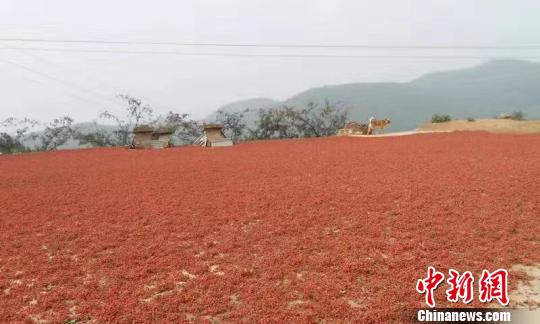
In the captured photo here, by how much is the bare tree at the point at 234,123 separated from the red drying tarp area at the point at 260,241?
32.0 meters

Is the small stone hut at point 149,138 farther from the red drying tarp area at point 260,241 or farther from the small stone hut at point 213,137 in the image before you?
the red drying tarp area at point 260,241

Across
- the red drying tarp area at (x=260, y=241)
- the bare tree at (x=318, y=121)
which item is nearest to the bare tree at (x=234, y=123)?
the bare tree at (x=318, y=121)

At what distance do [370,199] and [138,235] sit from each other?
17.8 ft

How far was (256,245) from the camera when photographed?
726 centimetres

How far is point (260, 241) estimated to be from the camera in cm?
745

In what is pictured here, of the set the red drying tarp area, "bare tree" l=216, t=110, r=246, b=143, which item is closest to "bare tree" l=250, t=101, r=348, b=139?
"bare tree" l=216, t=110, r=246, b=143

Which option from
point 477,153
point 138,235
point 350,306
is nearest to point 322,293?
point 350,306

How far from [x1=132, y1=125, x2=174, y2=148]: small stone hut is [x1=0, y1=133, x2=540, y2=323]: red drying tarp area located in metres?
17.2

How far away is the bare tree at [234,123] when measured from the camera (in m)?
45.9

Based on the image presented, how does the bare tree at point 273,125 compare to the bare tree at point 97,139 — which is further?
the bare tree at point 273,125

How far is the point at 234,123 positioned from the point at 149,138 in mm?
15477

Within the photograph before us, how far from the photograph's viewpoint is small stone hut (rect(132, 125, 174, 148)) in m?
31.3

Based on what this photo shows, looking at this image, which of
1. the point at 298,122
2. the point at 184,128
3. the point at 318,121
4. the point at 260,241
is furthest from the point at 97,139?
the point at 260,241

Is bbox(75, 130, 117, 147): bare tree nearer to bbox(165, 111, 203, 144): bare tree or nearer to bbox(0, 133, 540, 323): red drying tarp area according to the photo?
bbox(165, 111, 203, 144): bare tree
